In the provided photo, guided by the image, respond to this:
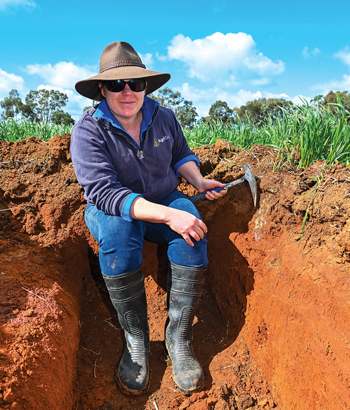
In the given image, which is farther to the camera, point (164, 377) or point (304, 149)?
point (304, 149)

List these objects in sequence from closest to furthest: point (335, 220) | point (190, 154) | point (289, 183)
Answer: point (335, 220), point (289, 183), point (190, 154)

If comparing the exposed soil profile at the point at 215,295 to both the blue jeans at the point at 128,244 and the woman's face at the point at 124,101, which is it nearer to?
the blue jeans at the point at 128,244

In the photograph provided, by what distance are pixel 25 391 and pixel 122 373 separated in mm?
611

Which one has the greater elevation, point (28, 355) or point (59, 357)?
point (28, 355)

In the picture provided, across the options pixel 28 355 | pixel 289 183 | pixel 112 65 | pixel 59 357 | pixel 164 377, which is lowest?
pixel 164 377

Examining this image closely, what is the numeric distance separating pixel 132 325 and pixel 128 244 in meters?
0.53

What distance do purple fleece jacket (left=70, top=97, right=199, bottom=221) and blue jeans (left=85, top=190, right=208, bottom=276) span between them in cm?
8

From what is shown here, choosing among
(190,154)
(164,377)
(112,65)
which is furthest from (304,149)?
(164,377)

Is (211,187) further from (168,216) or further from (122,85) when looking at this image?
(122,85)

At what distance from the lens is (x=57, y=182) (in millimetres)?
2533

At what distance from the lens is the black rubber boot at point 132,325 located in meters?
1.79

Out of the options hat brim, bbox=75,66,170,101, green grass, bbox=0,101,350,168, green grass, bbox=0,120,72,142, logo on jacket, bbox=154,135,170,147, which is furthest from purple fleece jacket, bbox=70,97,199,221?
green grass, bbox=0,120,72,142

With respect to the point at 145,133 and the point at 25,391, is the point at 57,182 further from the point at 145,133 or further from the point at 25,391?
the point at 25,391

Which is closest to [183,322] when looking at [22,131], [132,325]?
[132,325]
